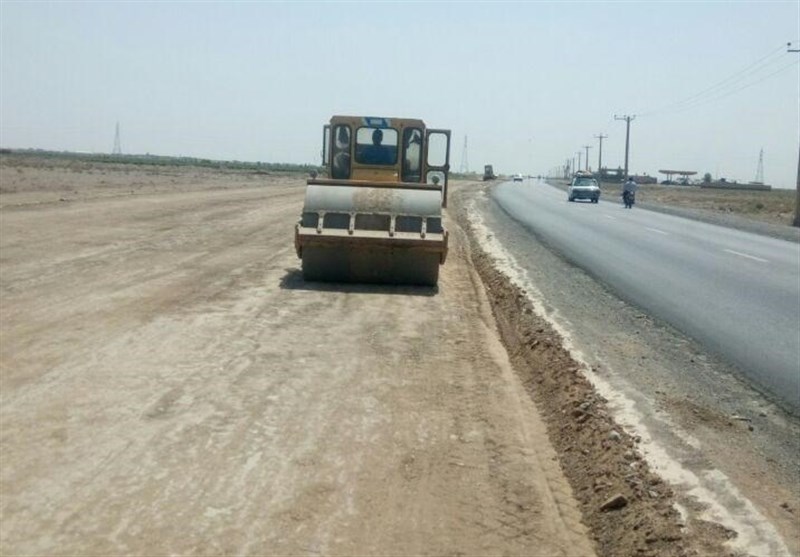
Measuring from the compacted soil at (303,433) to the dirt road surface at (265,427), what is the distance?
22 mm

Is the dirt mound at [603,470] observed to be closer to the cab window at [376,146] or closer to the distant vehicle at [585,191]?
the cab window at [376,146]

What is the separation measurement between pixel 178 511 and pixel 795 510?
12.2 feet

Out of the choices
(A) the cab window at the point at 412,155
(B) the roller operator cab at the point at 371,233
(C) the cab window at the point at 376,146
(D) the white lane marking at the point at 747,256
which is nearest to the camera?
(B) the roller operator cab at the point at 371,233

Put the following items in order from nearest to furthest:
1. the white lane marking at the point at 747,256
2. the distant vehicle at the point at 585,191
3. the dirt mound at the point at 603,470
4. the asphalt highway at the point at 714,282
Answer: the dirt mound at the point at 603,470 < the asphalt highway at the point at 714,282 < the white lane marking at the point at 747,256 < the distant vehicle at the point at 585,191

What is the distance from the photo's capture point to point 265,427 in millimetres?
8133

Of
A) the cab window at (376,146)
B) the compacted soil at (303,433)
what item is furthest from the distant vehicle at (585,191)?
the compacted soil at (303,433)

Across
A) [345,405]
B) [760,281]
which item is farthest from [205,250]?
[345,405]

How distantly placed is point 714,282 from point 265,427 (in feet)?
44.7

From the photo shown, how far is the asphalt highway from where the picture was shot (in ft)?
41.5

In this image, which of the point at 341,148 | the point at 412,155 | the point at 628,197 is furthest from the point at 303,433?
the point at 628,197

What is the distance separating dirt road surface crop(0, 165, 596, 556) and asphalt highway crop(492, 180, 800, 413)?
2.81 m

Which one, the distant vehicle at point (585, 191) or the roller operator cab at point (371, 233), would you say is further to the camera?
the distant vehicle at point (585, 191)

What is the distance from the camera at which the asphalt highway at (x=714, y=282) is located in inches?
498

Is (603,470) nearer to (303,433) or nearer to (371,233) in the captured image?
(303,433)
